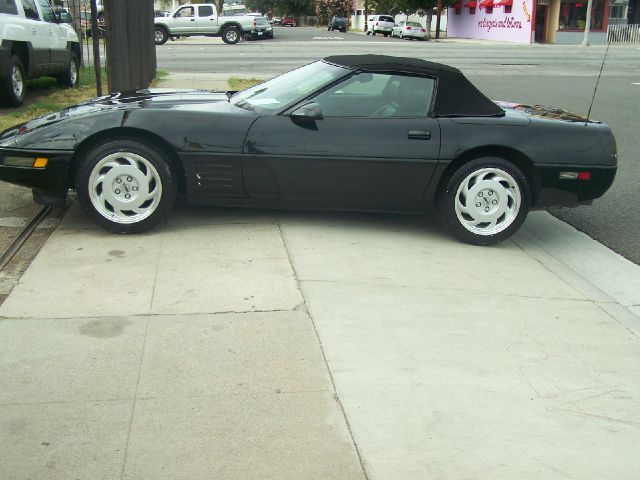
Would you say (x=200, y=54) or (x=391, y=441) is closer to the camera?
(x=391, y=441)

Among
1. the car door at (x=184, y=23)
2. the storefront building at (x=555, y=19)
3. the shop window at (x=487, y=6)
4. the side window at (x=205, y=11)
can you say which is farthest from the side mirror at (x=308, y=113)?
the shop window at (x=487, y=6)

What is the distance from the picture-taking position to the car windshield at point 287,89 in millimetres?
6172

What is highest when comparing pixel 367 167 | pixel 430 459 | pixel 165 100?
pixel 165 100

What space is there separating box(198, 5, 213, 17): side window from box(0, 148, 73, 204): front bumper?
1375 inches

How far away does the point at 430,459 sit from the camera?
3.28 m

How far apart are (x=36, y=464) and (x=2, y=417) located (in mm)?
418

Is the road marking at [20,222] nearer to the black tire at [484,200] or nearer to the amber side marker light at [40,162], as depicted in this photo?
the amber side marker light at [40,162]

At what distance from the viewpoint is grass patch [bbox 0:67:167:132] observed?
33.7ft

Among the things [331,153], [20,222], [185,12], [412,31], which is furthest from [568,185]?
[412,31]

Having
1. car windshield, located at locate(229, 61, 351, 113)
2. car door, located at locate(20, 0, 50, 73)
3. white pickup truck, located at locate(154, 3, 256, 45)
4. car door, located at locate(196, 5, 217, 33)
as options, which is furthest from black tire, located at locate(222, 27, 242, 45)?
car windshield, located at locate(229, 61, 351, 113)

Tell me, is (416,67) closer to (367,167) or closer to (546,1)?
(367,167)

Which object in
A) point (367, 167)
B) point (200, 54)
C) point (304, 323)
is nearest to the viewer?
point (304, 323)

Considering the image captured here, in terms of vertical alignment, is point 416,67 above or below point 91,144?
above

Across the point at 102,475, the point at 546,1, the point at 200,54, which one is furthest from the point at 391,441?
the point at 546,1
